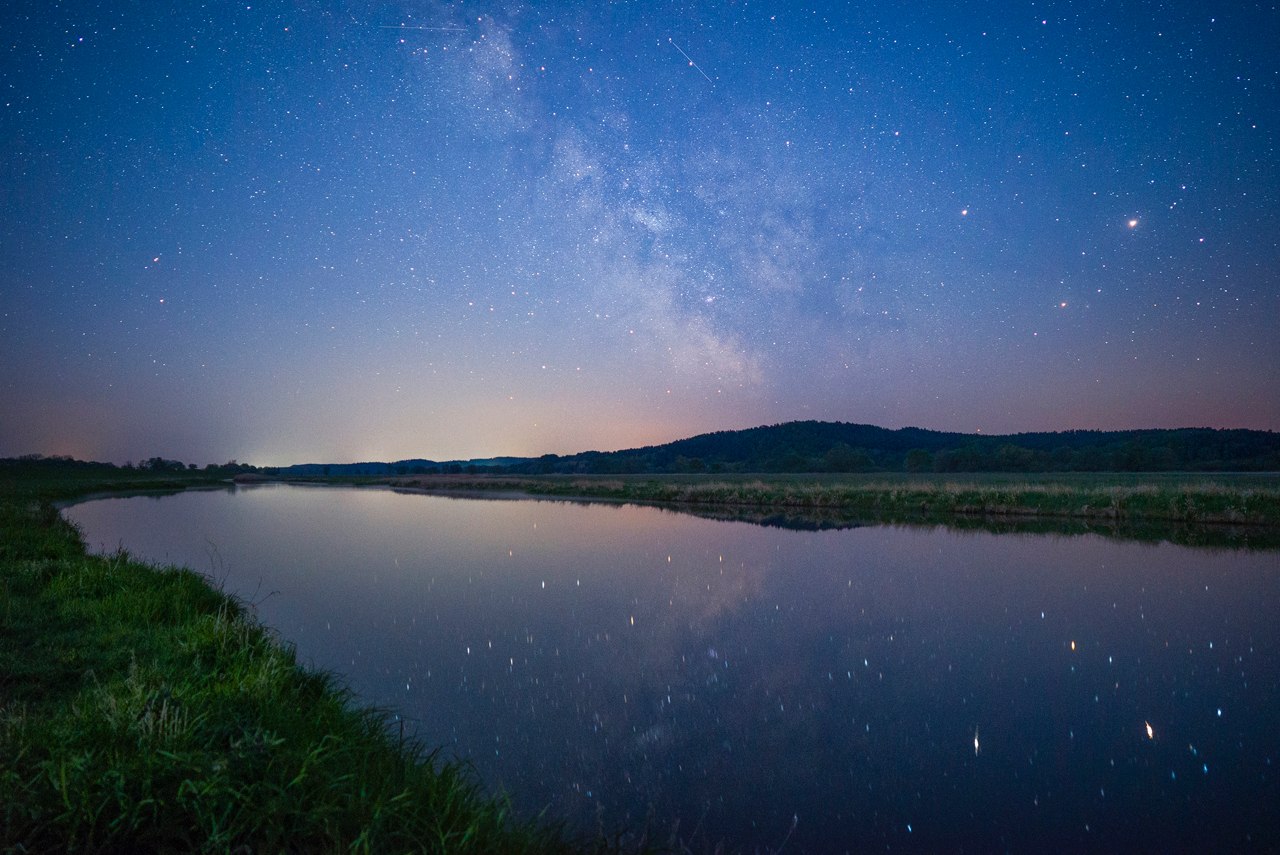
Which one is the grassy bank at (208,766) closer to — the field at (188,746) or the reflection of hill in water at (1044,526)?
the field at (188,746)

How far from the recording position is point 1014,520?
22.6 metres

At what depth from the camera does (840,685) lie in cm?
653

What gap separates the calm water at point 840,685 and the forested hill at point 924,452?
239 feet

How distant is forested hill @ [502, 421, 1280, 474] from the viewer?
237 feet

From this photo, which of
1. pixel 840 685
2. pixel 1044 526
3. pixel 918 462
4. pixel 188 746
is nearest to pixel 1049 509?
pixel 1044 526

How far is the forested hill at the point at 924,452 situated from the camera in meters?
72.4

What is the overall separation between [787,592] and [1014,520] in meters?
16.1

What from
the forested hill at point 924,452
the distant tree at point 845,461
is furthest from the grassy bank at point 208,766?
the distant tree at point 845,461

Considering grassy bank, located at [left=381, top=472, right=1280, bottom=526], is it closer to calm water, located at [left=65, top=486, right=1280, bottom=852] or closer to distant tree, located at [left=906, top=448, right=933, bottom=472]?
calm water, located at [left=65, top=486, right=1280, bottom=852]

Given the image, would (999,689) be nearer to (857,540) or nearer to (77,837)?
(77,837)

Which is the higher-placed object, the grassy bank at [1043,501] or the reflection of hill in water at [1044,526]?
the grassy bank at [1043,501]

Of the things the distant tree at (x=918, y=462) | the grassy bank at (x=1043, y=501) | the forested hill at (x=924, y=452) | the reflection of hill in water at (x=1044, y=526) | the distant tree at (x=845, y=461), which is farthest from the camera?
the distant tree at (x=845, y=461)

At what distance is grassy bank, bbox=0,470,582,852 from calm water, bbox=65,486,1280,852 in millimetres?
1085

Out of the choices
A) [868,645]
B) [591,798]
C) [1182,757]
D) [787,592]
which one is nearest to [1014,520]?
[787,592]
